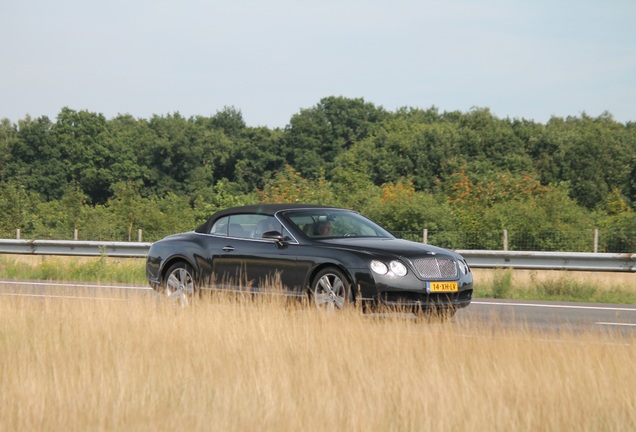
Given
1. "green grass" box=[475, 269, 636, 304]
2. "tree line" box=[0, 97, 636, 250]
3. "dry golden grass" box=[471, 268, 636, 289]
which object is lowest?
"green grass" box=[475, 269, 636, 304]

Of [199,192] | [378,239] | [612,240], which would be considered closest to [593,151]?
[199,192]

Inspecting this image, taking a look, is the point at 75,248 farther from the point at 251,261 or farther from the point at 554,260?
the point at 251,261

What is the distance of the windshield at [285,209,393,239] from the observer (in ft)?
43.1

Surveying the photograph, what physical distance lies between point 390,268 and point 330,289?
31.6 inches

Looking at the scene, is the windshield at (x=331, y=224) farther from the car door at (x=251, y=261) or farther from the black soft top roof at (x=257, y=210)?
the car door at (x=251, y=261)

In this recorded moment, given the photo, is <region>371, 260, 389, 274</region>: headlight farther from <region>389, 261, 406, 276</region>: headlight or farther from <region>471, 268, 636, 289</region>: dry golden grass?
<region>471, 268, 636, 289</region>: dry golden grass

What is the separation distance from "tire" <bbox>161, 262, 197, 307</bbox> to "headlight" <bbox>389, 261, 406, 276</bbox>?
3030 mm

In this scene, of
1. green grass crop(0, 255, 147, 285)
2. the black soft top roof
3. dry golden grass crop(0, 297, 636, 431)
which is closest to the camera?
dry golden grass crop(0, 297, 636, 431)

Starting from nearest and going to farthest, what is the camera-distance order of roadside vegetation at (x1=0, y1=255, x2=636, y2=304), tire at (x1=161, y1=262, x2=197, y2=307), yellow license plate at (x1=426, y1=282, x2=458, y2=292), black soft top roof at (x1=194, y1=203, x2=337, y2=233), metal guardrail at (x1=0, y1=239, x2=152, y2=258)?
yellow license plate at (x1=426, y1=282, x2=458, y2=292)
black soft top roof at (x1=194, y1=203, x2=337, y2=233)
tire at (x1=161, y1=262, x2=197, y2=307)
roadside vegetation at (x1=0, y1=255, x2=636, y2=304)
metal guardrail at (x1=0, y1=239, x2=152, y2=258)

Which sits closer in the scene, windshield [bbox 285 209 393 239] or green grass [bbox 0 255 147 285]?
windshield [bbox 285 209 393 239]

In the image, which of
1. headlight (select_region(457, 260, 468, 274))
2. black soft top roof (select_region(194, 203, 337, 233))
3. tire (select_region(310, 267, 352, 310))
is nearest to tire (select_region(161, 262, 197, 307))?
black soft top roof (select_region(194, 203, 337, 233))

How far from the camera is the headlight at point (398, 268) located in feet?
39.1

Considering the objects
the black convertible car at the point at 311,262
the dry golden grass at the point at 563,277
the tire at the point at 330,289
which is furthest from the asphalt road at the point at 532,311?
the dry golden grass at the point at 563,277

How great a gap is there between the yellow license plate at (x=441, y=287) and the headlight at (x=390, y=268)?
1.11 ft
